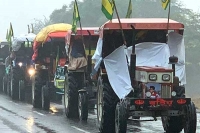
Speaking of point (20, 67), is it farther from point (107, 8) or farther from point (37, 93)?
point (107, 8)

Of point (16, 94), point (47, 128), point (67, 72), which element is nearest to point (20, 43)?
point (16, 94)

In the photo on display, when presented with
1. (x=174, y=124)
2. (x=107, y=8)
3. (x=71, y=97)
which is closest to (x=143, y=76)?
(x=174, y=124)

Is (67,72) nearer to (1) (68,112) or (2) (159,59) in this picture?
(1) (68,112)

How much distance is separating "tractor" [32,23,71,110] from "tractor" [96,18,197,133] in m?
7.02

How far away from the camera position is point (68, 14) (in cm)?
8231

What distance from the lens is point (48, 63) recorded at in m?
22.4

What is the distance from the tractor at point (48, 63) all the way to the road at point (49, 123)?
0.91m

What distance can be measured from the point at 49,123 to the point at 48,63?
20.7 feet

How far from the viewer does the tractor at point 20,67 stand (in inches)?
1024

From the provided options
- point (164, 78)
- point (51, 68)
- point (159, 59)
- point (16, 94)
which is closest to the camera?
point (164, 78)

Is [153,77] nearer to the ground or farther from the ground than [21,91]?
farther from the ground

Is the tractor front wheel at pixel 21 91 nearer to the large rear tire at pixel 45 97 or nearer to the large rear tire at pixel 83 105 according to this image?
the large rear tire at pixel 45 97

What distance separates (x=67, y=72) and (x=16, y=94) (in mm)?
8957

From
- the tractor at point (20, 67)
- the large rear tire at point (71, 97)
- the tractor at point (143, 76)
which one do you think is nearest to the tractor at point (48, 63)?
the large rear tire at point (71, 97)
